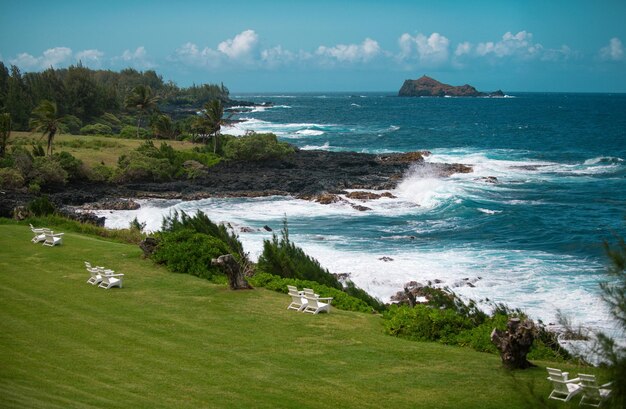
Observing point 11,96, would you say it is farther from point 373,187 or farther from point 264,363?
point 264,363

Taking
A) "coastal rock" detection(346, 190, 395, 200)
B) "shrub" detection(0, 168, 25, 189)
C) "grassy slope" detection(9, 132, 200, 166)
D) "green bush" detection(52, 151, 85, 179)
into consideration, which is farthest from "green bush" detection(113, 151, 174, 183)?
"coastal rock" detection(346, 190, 395, 200)

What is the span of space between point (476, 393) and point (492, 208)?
31078 mm

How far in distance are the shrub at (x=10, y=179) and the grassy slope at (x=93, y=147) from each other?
23.9 feet

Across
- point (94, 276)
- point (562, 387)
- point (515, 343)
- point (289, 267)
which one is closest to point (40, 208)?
point (94, 276)

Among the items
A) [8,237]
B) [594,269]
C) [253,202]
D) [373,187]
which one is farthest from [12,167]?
[594,269]

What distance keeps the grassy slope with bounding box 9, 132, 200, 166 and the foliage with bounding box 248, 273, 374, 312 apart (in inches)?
1301

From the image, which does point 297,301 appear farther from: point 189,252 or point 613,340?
point 613,340

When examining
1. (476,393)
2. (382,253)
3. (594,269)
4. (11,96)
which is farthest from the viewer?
(11,96)

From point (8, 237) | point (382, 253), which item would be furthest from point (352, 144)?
point (8, 237)

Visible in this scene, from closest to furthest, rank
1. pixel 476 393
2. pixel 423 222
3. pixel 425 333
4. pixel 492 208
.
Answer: pixel 476 393
pixel 425 333
pixel 423 222
pixel 492 208

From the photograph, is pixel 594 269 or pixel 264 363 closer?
pixel 264 363

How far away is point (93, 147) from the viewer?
186ft

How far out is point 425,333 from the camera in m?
15.1

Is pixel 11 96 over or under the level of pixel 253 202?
over
